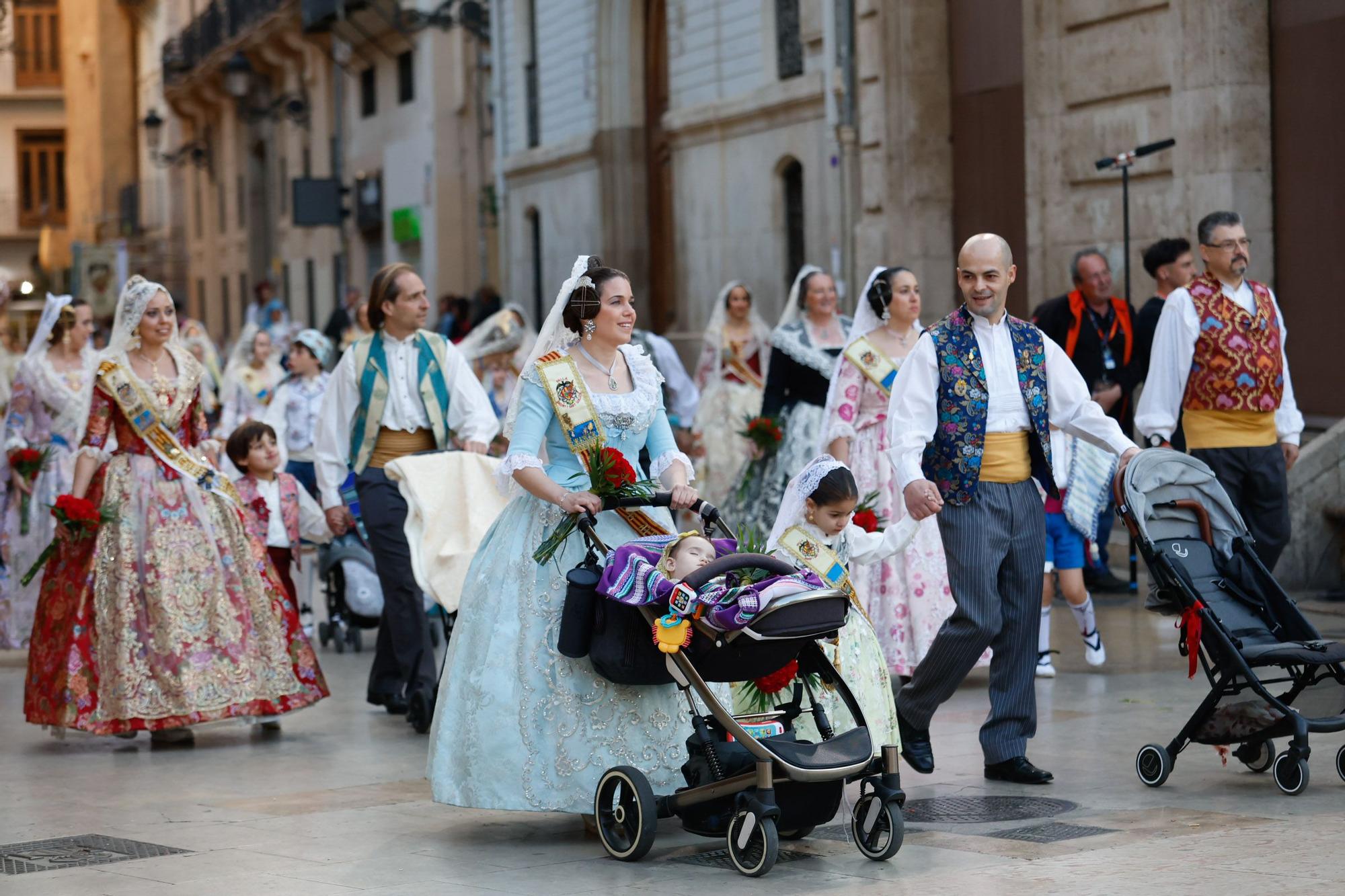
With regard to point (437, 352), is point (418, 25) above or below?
above

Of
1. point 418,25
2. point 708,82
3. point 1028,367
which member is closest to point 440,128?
point 418,25

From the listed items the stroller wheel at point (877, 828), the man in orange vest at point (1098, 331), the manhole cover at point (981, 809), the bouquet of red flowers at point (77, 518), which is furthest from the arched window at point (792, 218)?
the stroller wheel at point (877, 828)

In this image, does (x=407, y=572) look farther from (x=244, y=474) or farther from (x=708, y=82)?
(x=708, y=82)

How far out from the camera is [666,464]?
7238 mm

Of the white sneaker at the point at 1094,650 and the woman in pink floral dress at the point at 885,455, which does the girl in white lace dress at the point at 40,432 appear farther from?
the white sneaker at the point at 1094,650

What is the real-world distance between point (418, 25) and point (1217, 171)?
69.9 ft

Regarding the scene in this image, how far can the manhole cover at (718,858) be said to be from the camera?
21.2 feet

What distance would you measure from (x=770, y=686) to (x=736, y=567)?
48 cm

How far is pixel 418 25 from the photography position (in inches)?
1315

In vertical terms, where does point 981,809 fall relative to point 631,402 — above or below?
below

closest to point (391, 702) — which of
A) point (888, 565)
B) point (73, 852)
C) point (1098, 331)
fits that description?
point (888, 565)

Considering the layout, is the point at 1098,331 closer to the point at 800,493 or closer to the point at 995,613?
the point at 995,613

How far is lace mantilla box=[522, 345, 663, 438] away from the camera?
7117mm

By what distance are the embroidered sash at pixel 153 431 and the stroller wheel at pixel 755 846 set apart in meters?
3.99
